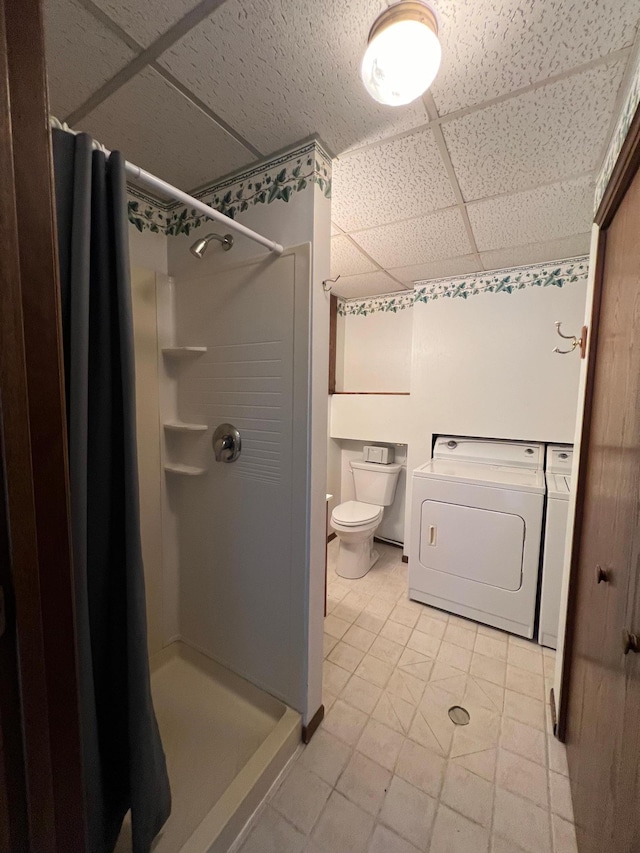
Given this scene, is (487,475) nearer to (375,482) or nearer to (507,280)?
(375,482)

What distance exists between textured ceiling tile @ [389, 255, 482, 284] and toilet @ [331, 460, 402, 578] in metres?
1.48

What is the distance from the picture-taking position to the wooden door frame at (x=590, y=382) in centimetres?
89

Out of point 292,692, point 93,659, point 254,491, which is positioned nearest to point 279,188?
point 254,491

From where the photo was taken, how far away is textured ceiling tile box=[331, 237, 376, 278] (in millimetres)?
1938

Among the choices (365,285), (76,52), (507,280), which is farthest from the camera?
(365,285)

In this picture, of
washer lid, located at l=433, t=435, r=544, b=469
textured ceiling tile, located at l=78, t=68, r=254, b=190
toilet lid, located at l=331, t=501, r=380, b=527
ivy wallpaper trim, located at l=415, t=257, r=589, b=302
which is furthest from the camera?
toilet lid, located at l=331, t=501, r=380, b=527

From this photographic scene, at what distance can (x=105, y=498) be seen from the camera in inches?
31.8

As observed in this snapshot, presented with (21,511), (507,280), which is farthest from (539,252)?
(21,511)

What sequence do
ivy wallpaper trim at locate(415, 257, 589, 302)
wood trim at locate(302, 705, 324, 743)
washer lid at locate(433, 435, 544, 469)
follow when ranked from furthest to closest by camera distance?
washer lid at locate(433, 435, 544, 469), ivy wallpaper trim at locate(415, 257, 589, 302), wood trim at locate(302, 705, 324, 743)

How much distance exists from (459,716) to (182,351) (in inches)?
79.6

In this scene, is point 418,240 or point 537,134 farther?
point 418,240

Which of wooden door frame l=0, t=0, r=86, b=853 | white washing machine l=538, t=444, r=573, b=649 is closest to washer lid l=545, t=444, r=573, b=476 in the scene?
white washing machine l=538, t=444, r=573, b=649

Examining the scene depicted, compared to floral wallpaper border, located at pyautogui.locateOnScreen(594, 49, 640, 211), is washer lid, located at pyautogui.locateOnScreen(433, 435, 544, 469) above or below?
below

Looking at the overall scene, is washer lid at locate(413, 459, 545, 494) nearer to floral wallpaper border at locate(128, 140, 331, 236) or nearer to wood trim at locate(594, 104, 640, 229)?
wood trim at locate(594, 104, 640, 229)
